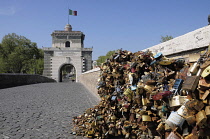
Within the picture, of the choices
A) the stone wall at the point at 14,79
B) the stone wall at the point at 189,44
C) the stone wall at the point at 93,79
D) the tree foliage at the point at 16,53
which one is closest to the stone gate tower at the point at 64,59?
the tree foliage at the point at 16,53

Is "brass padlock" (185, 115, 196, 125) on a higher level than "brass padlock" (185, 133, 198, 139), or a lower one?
higher

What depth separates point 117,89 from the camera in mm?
4277

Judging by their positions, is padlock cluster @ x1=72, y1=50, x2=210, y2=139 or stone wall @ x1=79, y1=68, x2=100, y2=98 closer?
padlock cluster @ x1=72, y1=50, x2=210, y2=139

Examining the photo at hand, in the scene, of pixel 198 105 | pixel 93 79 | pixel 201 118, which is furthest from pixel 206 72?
pixel 93 79

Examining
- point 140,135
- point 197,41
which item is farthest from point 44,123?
point 197,41

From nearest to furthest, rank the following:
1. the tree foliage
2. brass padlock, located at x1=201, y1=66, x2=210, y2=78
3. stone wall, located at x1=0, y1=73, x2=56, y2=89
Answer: brass padlock, located at x1=201, y1=66, x2=210, y2=78 < stone wall, located at x1=0, y1=73, x2=56, y2=89 < the tree foliage

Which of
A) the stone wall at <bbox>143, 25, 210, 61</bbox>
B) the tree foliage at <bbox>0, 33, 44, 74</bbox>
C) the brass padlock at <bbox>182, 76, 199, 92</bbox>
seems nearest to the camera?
the brass padlock at <bbox>182, 76, 199, 92</bbox>

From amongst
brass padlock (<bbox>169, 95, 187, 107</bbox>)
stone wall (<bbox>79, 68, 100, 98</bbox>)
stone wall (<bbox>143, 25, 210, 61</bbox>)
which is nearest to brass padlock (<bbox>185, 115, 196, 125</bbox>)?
brass padlock (<bbox>169, 95, 187, 107</bbox>)

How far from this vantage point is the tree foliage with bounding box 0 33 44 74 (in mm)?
58203

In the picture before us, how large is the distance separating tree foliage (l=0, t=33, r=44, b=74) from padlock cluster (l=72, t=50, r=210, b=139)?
56.5 meters

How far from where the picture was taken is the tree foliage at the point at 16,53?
58203 mm

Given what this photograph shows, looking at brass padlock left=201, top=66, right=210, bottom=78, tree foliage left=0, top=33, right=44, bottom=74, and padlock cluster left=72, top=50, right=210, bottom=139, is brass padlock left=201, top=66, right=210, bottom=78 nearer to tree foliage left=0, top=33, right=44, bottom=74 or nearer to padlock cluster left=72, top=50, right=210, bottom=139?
padlock cluster left=72, top=50, right=210, bottom=139

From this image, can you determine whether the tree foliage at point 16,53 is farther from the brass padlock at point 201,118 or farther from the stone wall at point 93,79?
the brass padlock at point 201,118

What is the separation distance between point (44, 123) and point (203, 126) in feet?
15.3
